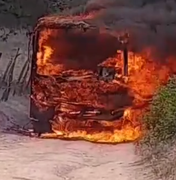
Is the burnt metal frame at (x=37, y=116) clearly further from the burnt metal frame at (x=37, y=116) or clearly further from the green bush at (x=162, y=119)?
the green bush at (x=162, y=119)

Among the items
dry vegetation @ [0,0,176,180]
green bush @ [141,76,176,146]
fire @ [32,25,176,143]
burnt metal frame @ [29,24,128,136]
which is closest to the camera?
dry vegetation @ [0,0,176,180]

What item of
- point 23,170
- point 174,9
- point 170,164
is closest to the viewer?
point 170,164

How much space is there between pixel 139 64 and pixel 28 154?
147 cm

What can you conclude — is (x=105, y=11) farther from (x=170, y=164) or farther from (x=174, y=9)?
(x=170, y=164)

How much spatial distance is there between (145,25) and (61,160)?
1721 millimetres

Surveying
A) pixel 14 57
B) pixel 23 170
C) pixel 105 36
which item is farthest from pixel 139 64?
pixel 14 57

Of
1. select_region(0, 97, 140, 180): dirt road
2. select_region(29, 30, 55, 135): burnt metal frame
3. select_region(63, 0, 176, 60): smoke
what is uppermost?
select_region(63, 0, 176, 60): smoke

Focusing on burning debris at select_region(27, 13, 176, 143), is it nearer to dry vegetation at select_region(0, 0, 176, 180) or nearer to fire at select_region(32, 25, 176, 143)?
fire at select_region(32, 25, 176, 143)

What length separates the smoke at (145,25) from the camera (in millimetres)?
7109

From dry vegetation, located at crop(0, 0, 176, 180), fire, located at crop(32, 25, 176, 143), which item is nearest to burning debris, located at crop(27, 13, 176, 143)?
fire, located at crop(32, 25, 176, 143)

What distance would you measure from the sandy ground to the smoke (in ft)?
3.40

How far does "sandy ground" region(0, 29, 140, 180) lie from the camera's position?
584 centimetres

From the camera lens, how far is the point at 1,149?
6.70 meters

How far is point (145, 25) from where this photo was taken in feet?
23.6
